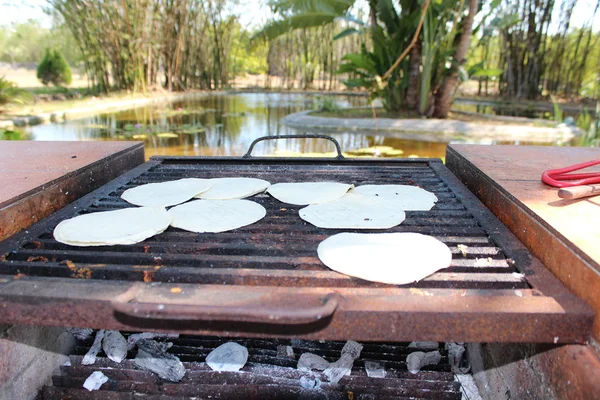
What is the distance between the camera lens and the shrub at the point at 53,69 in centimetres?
1285

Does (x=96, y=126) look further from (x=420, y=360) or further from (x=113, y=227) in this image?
(x=420, y=360)

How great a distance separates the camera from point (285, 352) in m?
1.31

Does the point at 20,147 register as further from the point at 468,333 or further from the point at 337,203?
the point at 468,333

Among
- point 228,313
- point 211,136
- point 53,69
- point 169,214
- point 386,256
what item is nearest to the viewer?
point 228,313

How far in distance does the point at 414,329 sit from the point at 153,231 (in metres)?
0.67

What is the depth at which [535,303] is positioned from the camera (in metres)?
0.71

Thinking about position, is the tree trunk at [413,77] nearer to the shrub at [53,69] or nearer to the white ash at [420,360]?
the white ash at [420,360]

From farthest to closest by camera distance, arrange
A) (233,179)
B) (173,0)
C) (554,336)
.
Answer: (173,0) < (233,179) < (554,336)

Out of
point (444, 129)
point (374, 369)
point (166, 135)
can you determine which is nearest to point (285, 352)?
point (374, 369)

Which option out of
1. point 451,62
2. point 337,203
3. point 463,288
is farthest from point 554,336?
point 451,62

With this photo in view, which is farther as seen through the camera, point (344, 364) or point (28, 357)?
point (344, 364)

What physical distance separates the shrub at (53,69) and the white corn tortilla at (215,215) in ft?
47.8

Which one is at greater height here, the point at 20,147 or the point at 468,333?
the point at 20,147

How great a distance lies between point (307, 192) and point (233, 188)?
257 mm
